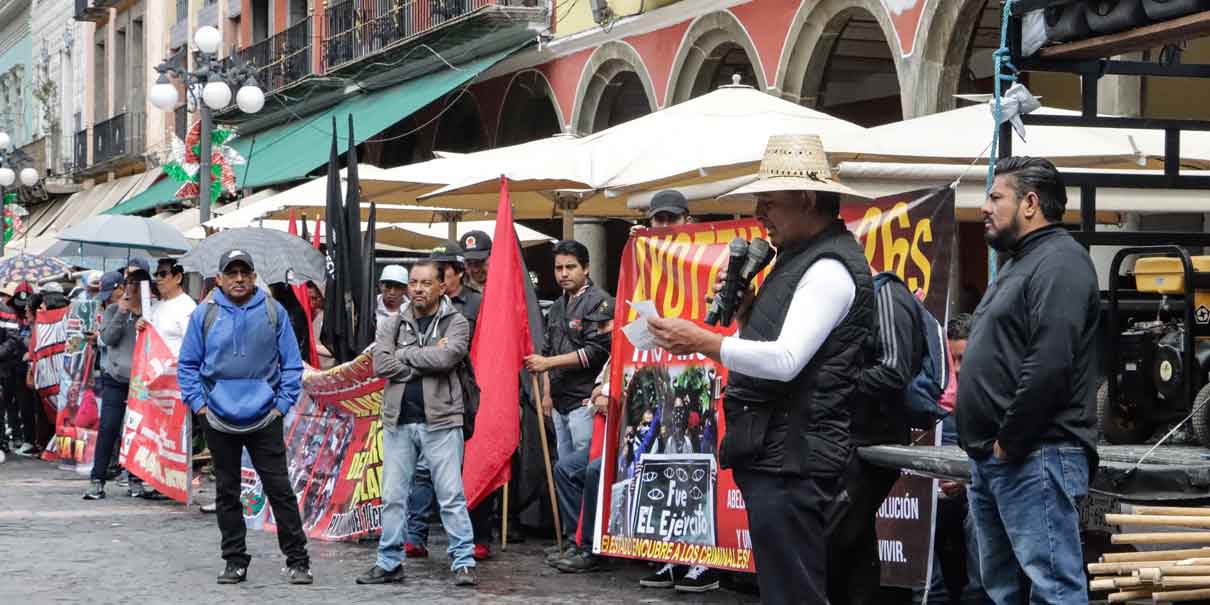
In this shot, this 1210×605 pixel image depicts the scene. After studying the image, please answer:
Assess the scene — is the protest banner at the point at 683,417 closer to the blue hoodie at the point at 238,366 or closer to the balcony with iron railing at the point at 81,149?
the blue hoodie at the point at 238,366

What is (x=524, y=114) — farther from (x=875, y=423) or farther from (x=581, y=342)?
(x=875, y=423)

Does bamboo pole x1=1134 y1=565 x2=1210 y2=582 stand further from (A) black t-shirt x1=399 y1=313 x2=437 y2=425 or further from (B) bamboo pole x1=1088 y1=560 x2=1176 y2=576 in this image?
(A) black t-shirt x1=399 y1=313 x2=437 y2=425

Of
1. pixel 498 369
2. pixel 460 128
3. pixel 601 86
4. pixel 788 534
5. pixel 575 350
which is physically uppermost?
pixel 460 128

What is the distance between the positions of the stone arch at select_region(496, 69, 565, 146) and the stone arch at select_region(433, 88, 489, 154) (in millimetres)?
967

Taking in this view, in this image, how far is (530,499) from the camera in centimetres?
1088

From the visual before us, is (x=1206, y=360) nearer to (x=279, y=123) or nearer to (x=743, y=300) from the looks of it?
(x=743, y=300)

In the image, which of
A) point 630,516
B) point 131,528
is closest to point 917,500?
point 630,516

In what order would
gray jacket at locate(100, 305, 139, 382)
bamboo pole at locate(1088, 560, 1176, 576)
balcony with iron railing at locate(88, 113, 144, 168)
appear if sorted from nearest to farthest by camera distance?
bamboo pole at locate(1088, 560, 1176, 576) < gray jacket at locate(100, 305, 139, 382) < balcony with iron railing at locate(88, 113, 144, 168)

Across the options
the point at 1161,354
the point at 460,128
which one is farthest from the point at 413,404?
the point at 460,128

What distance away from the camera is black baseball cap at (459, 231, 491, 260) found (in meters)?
11.3

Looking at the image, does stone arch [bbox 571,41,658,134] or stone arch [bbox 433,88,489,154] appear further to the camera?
stone arch [bbox 433,88,489,154]

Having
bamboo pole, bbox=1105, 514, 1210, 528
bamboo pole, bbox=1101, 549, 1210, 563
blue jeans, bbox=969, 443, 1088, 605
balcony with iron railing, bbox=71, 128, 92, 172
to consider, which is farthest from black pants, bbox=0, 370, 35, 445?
balcony with iron railing, bbox=71, 128, 92, 172

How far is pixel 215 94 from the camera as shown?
18.6m

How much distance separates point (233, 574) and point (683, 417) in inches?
98.1
